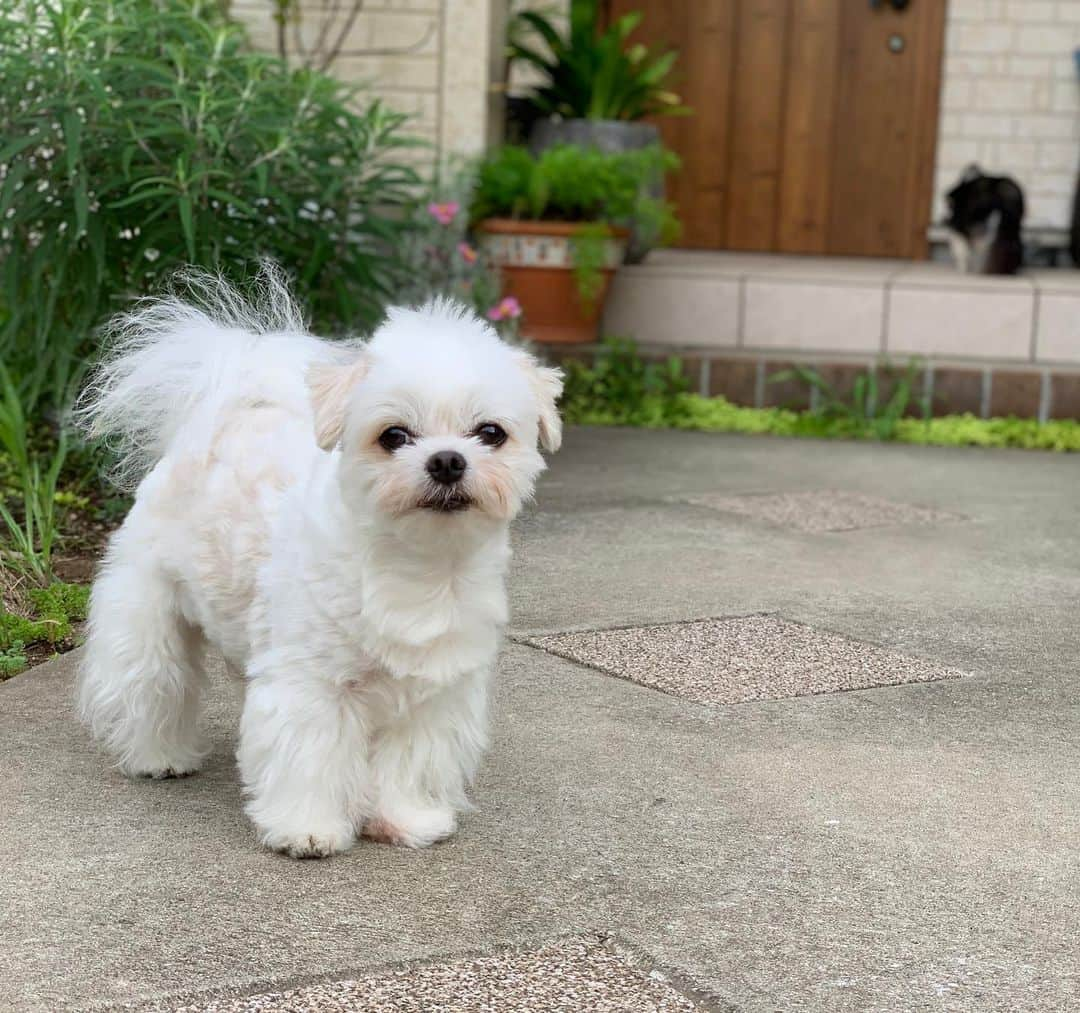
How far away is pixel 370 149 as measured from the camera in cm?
597

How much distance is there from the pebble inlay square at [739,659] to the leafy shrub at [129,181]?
5.93 ft

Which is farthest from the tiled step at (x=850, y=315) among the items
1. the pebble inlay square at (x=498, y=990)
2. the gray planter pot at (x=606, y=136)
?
the pebble inlay square at (x=498, y=990)

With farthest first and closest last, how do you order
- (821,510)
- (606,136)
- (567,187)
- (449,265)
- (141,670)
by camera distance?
(606,136), (567,187), (449,265), (821,510), (141,670)

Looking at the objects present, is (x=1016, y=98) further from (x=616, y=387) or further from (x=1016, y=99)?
(x=616, y=387)

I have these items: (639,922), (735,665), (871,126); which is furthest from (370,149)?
(871,126)

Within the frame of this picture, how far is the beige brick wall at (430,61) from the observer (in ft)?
25.6

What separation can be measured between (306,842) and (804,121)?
321 inches

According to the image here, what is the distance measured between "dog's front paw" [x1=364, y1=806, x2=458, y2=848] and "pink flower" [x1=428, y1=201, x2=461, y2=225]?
4.58m

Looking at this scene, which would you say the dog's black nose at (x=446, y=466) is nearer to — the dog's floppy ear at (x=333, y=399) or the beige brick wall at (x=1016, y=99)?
the dog's floppy ear at (x=333, y=399)

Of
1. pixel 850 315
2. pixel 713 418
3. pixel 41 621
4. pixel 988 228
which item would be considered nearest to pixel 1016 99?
pixel 988 228

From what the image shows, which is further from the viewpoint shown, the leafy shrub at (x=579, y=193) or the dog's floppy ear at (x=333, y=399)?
the leafy shrub at (x=579, y=193)

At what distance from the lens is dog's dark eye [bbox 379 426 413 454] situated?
2463 millimetres

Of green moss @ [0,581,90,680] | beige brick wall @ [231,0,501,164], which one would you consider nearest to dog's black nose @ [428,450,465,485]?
green moss @ [0,581,90,680]

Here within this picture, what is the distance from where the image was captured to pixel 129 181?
5.03 metres
